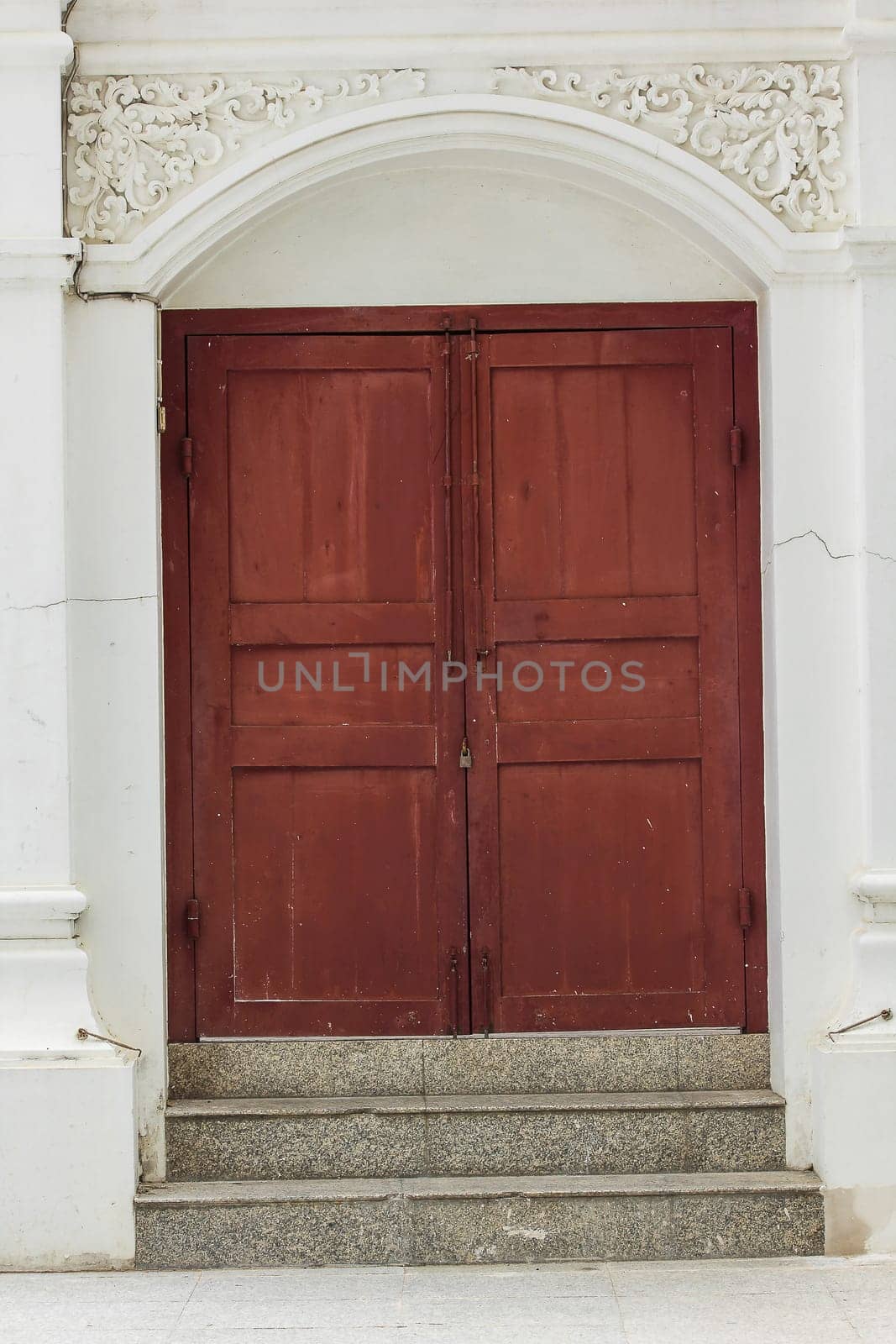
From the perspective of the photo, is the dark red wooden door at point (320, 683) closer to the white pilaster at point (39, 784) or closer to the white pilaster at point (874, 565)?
the white pilaster at point (39, 784)

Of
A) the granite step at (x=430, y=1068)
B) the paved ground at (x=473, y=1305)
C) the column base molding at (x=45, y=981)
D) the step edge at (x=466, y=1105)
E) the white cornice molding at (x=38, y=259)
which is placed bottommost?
the paved ground at (x=473, y=1305)

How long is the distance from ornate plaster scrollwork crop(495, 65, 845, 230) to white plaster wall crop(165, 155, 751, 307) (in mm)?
292

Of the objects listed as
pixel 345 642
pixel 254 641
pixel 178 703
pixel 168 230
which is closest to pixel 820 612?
pixel 345 642

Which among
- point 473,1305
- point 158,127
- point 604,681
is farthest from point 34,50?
point 473,1305

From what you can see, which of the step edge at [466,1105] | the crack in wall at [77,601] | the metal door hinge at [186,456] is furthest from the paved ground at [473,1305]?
the metal door hinge at [186,456]

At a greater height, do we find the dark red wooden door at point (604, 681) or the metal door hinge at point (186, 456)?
the metal door hinge at point (186, 456)

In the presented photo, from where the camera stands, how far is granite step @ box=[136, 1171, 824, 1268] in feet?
12.0

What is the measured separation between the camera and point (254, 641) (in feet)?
13.2

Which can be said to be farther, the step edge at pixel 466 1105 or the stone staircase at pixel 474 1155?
the step edge at pixel 466 1105

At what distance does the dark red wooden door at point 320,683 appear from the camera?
158 inches

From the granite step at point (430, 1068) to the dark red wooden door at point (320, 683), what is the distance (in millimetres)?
132

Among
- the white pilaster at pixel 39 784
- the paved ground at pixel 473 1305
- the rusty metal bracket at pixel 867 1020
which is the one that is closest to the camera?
the paved ground at pixel 473 1305

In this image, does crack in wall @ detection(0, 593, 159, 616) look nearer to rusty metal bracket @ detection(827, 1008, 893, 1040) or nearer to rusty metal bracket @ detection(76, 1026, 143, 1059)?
rusty metal bracket @ detection(76, 1026, 143, 1059)

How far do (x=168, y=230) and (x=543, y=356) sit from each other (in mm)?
1203
